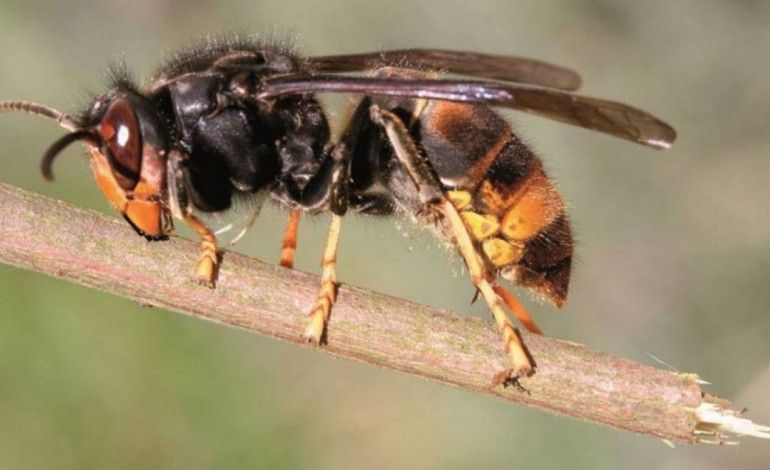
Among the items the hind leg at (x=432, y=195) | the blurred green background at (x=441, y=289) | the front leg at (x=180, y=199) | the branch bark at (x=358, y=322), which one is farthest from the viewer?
the blurred green background at (x=441, y=289)

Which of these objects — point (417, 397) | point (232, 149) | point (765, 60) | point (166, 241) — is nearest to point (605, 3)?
point (765, 60)

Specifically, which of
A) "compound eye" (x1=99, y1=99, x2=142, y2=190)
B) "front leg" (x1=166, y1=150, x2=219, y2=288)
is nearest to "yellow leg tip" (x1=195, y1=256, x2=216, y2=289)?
"front leg" (x1=166, y1=150, x2=219, y2=288)

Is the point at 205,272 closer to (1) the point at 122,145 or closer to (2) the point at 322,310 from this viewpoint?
(2) the point at 322,310

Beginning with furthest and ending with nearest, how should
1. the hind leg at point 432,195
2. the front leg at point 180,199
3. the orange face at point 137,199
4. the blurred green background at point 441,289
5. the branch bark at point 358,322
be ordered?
the blurred green background at point 441,289 → the hind leg at point 432,195 → the front leg at point 180,199 → the orange face at point 137,199 → the branch bark at point 358,322

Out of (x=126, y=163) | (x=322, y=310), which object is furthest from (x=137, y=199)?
(x=322, y=310)

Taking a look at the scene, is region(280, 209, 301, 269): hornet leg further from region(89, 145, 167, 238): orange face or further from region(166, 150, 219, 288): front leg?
region(89, 145, 167, 238): orange face

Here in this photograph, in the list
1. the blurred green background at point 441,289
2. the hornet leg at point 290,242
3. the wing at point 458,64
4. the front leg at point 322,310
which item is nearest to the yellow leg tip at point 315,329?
the front leg at point 322,310

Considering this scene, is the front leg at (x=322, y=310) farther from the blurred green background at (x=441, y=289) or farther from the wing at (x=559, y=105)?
the blurred green background at (x=441, y=289)
